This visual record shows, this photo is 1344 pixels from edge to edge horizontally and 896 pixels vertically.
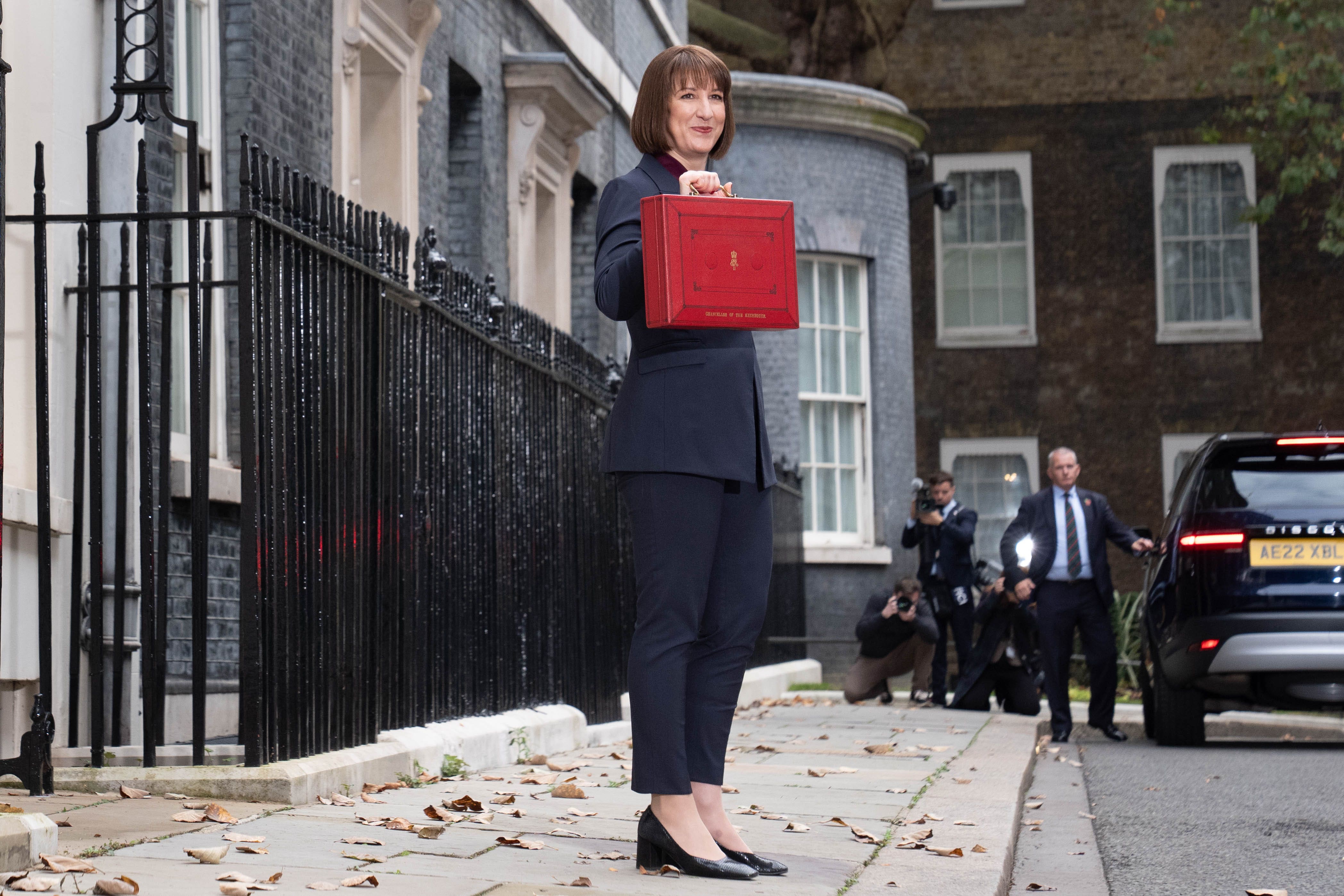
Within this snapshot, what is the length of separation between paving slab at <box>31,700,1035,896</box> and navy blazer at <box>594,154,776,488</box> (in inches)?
27.8

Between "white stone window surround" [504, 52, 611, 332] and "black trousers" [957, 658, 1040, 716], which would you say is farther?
"black trousers" [957, 658, 1040, 716]

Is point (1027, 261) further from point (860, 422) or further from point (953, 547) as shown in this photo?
point (953, 547)

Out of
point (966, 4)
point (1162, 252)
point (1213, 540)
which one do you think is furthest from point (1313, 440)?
point (966, 4)

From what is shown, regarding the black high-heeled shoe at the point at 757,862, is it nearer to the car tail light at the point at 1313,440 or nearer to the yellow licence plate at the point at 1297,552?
the yellow licence plate at the point at 1297,552

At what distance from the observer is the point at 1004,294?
2609 cm

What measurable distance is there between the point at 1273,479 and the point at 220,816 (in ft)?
22.7

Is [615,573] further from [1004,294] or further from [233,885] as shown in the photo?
[1004,294]

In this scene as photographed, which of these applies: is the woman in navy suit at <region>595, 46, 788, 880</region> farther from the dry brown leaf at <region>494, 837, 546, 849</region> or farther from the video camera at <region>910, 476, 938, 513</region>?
the video camera at <region>910, 476, 938, 513</region>

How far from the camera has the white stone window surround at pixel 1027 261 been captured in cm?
2594

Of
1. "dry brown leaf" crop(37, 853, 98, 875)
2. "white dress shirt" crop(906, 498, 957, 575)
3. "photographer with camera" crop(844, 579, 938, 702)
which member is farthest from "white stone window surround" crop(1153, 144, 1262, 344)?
"dry brown leaf" crop(37, 853, 98, 875)

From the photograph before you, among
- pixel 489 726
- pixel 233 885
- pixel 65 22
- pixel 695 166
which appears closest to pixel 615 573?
pixel 489 726

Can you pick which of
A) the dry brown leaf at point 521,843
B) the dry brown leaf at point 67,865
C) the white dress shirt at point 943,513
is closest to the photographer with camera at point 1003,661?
the white dress shirt at point 943,513

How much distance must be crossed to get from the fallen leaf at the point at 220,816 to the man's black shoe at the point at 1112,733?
25.0 feet

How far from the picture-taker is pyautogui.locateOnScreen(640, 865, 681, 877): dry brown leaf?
13.9ft
